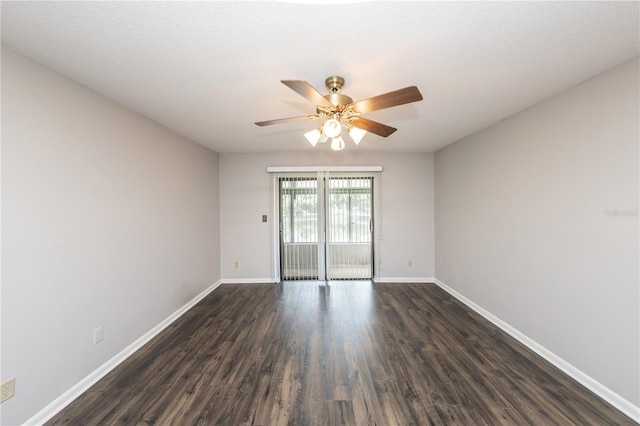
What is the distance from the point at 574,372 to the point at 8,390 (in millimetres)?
3889

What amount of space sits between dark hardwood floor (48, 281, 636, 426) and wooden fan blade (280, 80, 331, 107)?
6.81ft

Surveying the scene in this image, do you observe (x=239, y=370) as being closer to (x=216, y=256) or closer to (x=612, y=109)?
(x=216, y=256)

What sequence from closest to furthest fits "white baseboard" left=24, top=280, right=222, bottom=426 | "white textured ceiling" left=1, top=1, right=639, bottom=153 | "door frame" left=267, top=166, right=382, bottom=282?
"white textured ceiling" left=1, top=1, right=639, bottom=153, "white baseboard" left=24, top=280, right=222, bottom=426, "door frame" left=267, top=166, right=382, bottom=282

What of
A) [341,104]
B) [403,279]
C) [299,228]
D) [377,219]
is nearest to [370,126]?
[341,104]

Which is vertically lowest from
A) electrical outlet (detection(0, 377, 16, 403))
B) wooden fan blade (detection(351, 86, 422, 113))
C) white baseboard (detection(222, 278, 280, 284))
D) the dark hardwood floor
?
the dark hardwood floor

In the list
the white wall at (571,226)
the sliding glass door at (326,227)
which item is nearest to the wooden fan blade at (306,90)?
the white wall at (571,226)

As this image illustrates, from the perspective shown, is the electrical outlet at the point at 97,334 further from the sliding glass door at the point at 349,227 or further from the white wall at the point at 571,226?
the white wall at the point at 571,226

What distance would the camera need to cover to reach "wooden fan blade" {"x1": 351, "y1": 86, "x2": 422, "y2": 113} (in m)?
1.43

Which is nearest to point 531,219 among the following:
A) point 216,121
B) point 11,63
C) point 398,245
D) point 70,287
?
point 398,245

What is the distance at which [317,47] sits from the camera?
4.78 ft

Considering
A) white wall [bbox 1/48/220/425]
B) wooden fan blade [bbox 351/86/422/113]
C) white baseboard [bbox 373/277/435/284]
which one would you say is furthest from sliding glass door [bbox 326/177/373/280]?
wooden fan blade [bbox 351/86/422/113]

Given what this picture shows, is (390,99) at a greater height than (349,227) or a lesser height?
greater

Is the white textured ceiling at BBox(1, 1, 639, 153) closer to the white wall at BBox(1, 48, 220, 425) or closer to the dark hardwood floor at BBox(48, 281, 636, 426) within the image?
the white wall at BBox(1, 48, 220, 425)

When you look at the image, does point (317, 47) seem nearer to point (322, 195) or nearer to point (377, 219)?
point (322, 195)
